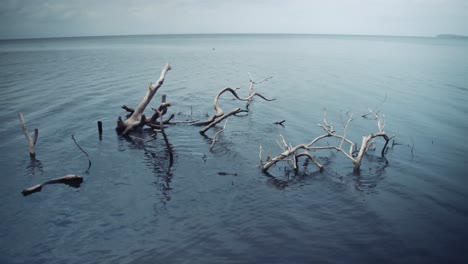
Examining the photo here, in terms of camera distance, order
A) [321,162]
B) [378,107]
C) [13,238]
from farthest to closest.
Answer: [378,107]
[321,162]
[13,238]

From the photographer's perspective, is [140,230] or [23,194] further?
[23,194]

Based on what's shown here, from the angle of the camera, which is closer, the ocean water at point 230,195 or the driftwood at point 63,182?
the ocean water at point 230,195

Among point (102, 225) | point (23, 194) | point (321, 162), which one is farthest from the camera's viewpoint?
point (321, 162)

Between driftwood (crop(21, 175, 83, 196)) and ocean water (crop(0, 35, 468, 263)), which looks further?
driftwood (crop(21, 175, 83, 196))

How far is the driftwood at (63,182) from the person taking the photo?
1434cm

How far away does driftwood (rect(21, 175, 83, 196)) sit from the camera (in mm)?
14338

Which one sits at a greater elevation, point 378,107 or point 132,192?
point 378,107

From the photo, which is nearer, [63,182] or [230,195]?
[230,195]

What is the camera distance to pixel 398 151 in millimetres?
Answer: 20531

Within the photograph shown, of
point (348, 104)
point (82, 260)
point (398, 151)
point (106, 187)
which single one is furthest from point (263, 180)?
point (348, 104)

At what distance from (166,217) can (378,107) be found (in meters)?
26.2

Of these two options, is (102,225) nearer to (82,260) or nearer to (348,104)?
(82,260)

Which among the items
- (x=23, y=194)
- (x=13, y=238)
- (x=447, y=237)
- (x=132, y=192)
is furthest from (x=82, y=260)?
(x=447, y=237)

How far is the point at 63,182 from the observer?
1531 centimetres
